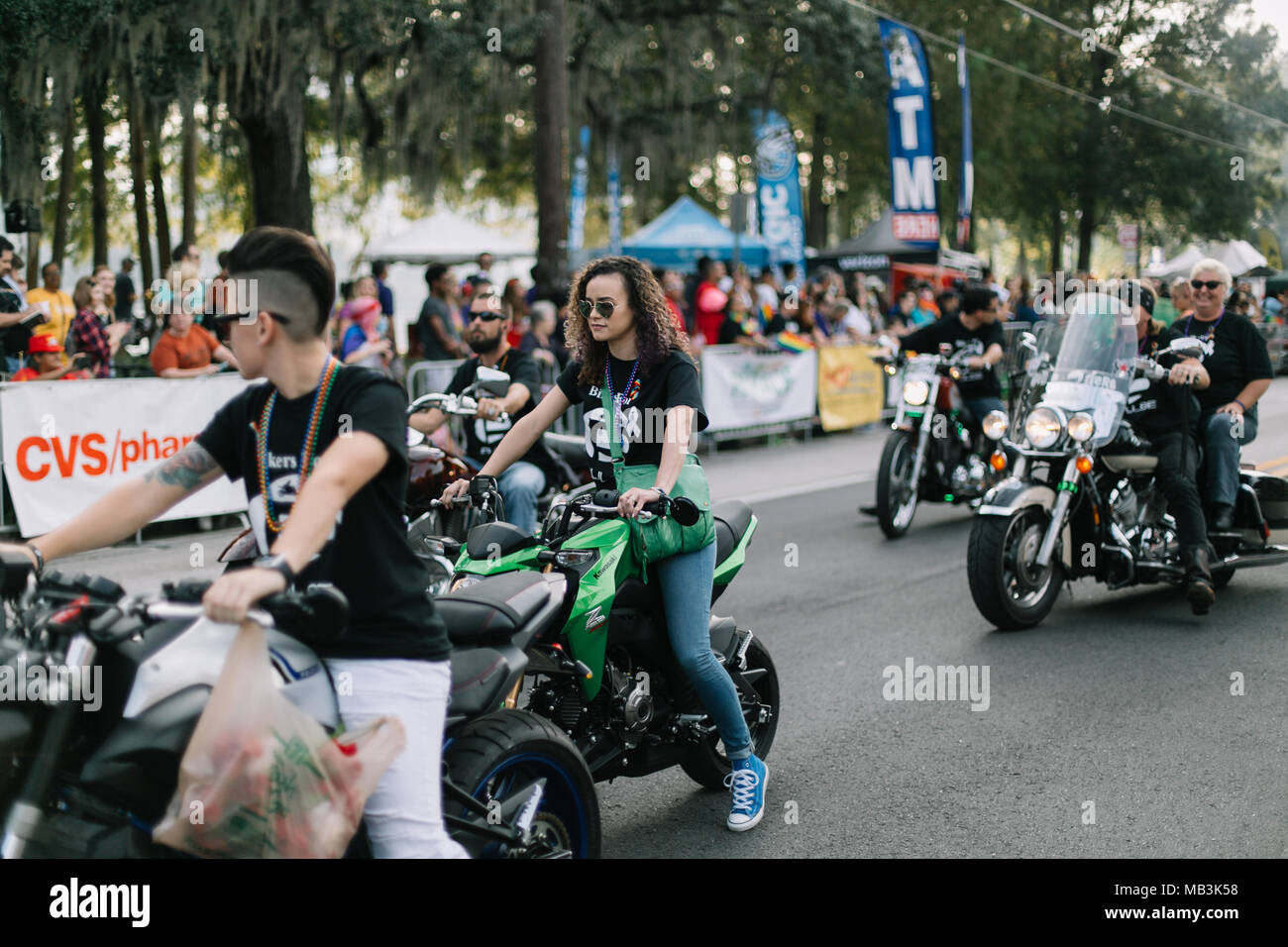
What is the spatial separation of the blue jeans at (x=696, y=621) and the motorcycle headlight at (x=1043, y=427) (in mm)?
3372

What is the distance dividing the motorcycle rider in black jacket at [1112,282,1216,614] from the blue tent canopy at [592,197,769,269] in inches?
656

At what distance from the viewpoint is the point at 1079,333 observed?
7.47 metres

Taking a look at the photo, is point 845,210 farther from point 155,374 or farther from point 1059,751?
point 1059,751

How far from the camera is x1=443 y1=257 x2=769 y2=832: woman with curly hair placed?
4.31m

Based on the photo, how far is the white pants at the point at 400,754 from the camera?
287cm

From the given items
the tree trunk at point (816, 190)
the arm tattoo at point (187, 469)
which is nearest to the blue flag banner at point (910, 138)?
the tree trunk at point (816, 190)

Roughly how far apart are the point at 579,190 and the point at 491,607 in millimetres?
22955

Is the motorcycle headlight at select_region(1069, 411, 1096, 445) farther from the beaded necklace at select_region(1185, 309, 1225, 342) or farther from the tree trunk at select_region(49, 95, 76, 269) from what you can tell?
the tree trunk at select_region(49, 95, 76, 269)

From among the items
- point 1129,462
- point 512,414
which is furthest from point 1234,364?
point 512,414

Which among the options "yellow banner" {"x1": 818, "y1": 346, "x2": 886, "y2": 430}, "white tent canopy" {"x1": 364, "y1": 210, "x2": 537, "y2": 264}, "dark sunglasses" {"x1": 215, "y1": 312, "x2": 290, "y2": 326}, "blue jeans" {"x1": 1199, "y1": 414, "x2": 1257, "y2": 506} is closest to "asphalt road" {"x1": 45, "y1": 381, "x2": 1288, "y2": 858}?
"blue jeans" {"x1": 1199, "y1": 414, "x2": 1257, "y2": 506}

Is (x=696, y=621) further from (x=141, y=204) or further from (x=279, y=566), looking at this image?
(x=141, y=204)

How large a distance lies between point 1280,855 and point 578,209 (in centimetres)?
2328

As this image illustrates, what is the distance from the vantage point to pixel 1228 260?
132 ft

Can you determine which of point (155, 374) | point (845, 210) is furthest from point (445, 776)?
point (845, 210)
